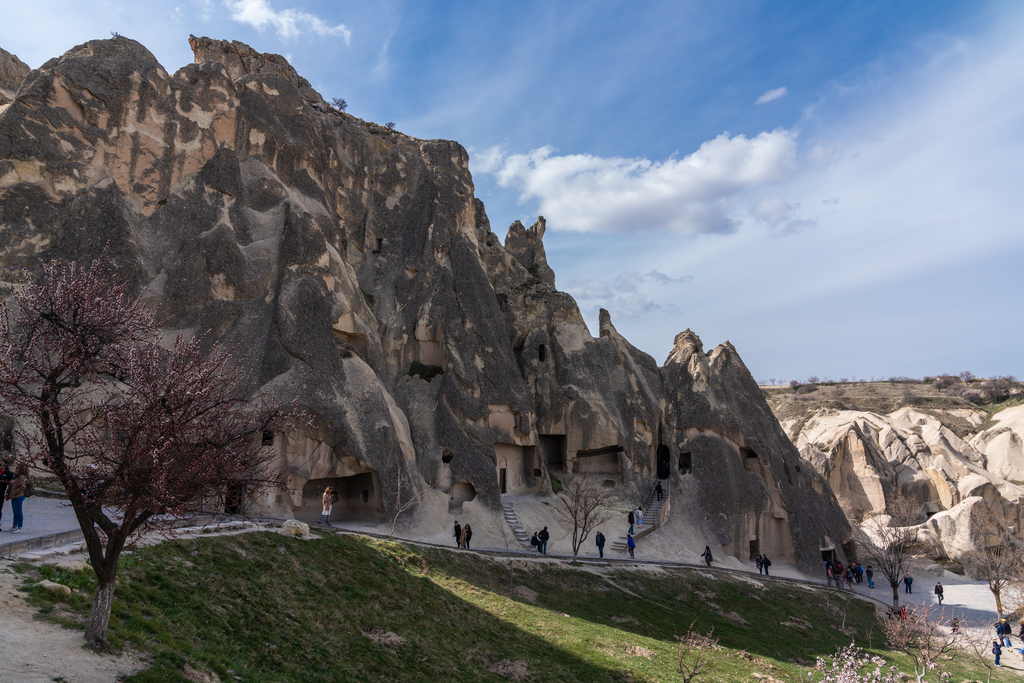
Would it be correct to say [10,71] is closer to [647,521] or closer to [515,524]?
[515,524]

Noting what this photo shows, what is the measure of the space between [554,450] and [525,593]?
873 inches

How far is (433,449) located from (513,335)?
14248 mm

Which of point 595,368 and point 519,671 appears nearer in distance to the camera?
point 519,671

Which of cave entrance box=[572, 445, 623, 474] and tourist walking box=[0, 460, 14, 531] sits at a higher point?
cave entrance box=[572, 445, 623, 474]

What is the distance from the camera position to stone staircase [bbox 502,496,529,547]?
32.7 m

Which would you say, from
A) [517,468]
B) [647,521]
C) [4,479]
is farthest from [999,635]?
[4,479]

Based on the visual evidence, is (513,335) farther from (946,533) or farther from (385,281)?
(946,533)

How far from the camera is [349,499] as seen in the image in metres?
30.5

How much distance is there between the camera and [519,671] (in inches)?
610

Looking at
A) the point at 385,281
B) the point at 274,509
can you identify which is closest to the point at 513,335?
the point at 385,281

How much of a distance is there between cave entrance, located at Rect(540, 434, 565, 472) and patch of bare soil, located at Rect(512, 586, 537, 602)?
20471 mm

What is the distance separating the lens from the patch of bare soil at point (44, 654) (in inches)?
330

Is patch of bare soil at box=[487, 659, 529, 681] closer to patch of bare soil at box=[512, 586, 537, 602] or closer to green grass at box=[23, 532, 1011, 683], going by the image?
green grass at box=[23, 532, 1011, 683]

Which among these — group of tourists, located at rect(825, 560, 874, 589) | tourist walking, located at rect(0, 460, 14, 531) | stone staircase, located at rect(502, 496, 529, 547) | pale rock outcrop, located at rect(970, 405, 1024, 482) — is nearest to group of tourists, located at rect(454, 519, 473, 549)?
stone staircase, located at rect(502, 496, 529, 547)
